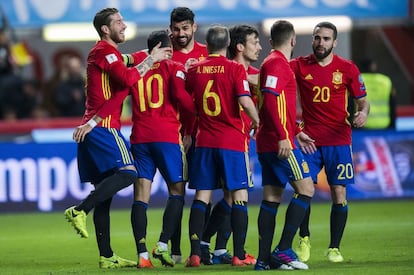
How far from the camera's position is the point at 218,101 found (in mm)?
10703

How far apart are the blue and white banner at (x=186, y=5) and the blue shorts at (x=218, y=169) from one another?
9239mm

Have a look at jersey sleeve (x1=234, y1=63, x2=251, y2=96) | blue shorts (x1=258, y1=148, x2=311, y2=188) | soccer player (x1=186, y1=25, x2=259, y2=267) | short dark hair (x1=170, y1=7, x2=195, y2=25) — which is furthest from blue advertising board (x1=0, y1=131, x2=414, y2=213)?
blue shorts (x1=258, y1=148, x2=311, y2=188)

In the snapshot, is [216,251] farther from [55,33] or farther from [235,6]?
[55,33]

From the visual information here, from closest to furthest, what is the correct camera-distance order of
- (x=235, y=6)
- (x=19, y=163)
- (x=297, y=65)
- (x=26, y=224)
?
(x=297, y=65) → (x=26, y=224) → (x=19, y=163) → (x=235, y=6)

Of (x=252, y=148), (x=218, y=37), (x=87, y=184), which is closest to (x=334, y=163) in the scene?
(x=218, y=37)

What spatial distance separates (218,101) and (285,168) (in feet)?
2.85

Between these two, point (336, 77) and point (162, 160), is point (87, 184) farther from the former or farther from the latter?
point (336, 77)

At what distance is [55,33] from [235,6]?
13.7 feet

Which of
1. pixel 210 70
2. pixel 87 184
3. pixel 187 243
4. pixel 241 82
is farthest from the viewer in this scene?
pixel 87 184

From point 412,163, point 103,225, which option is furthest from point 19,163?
point 103,225

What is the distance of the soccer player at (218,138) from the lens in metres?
10.7

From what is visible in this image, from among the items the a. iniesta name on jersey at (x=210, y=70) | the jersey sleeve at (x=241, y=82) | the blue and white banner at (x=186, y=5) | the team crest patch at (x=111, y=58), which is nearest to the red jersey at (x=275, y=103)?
the jersey sleeve at (x=241, y=82)

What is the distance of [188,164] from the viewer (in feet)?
37.6

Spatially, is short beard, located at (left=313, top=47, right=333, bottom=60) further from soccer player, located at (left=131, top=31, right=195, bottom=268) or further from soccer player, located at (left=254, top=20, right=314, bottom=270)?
soccer player, located at (left=131, top=31, right=195, bottom=268)
